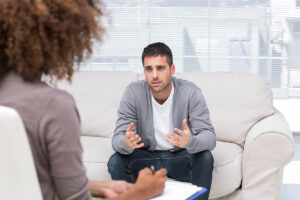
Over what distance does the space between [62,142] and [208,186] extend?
1547 mm

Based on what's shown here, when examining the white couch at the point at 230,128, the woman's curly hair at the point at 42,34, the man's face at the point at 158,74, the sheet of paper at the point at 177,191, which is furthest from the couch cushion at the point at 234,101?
the woman's curly hair at the point at 42,34

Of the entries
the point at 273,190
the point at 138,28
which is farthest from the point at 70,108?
the point at 138,28

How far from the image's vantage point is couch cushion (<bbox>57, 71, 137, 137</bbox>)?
295 centimetres

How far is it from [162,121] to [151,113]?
76 mm

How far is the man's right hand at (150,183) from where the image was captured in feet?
3.72

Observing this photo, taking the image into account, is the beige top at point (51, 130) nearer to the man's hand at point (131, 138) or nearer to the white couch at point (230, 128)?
the man's hand at point (131, 138)

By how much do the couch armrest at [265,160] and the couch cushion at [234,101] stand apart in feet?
1.08

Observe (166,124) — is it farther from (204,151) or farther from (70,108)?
(70,108)

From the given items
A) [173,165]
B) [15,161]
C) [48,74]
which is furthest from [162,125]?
[15,161]

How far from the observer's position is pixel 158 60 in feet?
8.22

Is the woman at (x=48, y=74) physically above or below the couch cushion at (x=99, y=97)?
above

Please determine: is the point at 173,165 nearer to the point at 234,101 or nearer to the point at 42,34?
the point at 234,101

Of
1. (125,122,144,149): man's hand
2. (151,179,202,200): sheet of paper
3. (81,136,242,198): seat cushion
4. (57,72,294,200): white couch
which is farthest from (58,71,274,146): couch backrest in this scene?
(151,179,202,200): sheet of paper

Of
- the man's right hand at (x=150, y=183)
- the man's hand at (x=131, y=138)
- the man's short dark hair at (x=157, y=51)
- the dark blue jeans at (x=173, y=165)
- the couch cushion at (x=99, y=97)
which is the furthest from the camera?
the couch cushion at (x=99, y=97)
